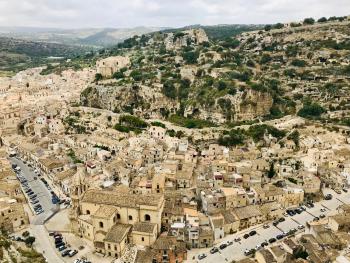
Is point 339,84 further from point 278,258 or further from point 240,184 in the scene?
point 278,258

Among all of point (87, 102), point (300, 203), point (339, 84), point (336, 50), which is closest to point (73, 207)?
point (300, 203)

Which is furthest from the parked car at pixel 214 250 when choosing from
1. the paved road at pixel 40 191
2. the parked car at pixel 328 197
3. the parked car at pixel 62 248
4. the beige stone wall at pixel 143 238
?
the paved road at pixel 40 191

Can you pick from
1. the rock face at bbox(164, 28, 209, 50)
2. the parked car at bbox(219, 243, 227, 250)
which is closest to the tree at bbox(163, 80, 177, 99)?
the rock face at bbox(164, 28, 209, 50)

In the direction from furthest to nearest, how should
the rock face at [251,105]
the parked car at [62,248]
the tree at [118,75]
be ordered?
the tree at [118,75] < the rock face at [251,105] < the parked car at [62,248]

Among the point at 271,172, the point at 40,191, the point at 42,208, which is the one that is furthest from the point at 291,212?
the point at 40,191

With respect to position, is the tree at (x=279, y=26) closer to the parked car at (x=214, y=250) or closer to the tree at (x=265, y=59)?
the tree at (x=265, y=59)

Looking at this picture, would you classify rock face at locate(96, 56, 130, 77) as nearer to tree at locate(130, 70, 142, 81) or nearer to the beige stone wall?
tree at locate(130, 70, 142, 81)

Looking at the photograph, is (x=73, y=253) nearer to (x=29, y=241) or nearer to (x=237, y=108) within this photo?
(x=29, y=241)
